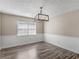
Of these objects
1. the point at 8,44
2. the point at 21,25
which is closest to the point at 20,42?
the point at 8,44

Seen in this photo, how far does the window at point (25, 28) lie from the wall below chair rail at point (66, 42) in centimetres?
176

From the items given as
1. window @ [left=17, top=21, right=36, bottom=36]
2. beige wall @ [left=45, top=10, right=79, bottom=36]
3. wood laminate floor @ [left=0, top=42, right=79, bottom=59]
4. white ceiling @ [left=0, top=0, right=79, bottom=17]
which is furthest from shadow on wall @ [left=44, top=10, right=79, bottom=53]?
window @ [left=17, top=21, right=36, bottom=36]

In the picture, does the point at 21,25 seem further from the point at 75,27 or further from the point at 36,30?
the point at 75,27

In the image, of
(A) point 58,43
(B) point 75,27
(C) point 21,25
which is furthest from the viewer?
(C) point 21,25

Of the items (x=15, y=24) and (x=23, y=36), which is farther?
(x=23, y=36)

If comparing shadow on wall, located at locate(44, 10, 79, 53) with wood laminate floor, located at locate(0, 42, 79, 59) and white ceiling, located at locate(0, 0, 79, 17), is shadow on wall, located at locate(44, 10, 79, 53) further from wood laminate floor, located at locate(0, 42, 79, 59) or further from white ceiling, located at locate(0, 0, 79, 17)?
white ceiling, located at locate(0, 0, 79, 17)

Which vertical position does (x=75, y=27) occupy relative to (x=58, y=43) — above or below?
above

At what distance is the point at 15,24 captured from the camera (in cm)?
504

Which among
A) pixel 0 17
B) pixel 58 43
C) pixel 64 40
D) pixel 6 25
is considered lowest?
pixel 58 43

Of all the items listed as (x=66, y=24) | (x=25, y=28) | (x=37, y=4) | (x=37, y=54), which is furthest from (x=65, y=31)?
(x=25, y=28)

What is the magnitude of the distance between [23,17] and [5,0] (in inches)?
117

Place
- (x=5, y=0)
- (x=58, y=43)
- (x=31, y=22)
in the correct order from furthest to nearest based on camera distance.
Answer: (x=31, y=22), (x=58, y=43), (x=5, y=0)

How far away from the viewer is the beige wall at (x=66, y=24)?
3820mm

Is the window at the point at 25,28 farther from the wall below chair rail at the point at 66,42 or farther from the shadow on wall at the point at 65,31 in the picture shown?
the wall below chair rail at the point at 66,42
